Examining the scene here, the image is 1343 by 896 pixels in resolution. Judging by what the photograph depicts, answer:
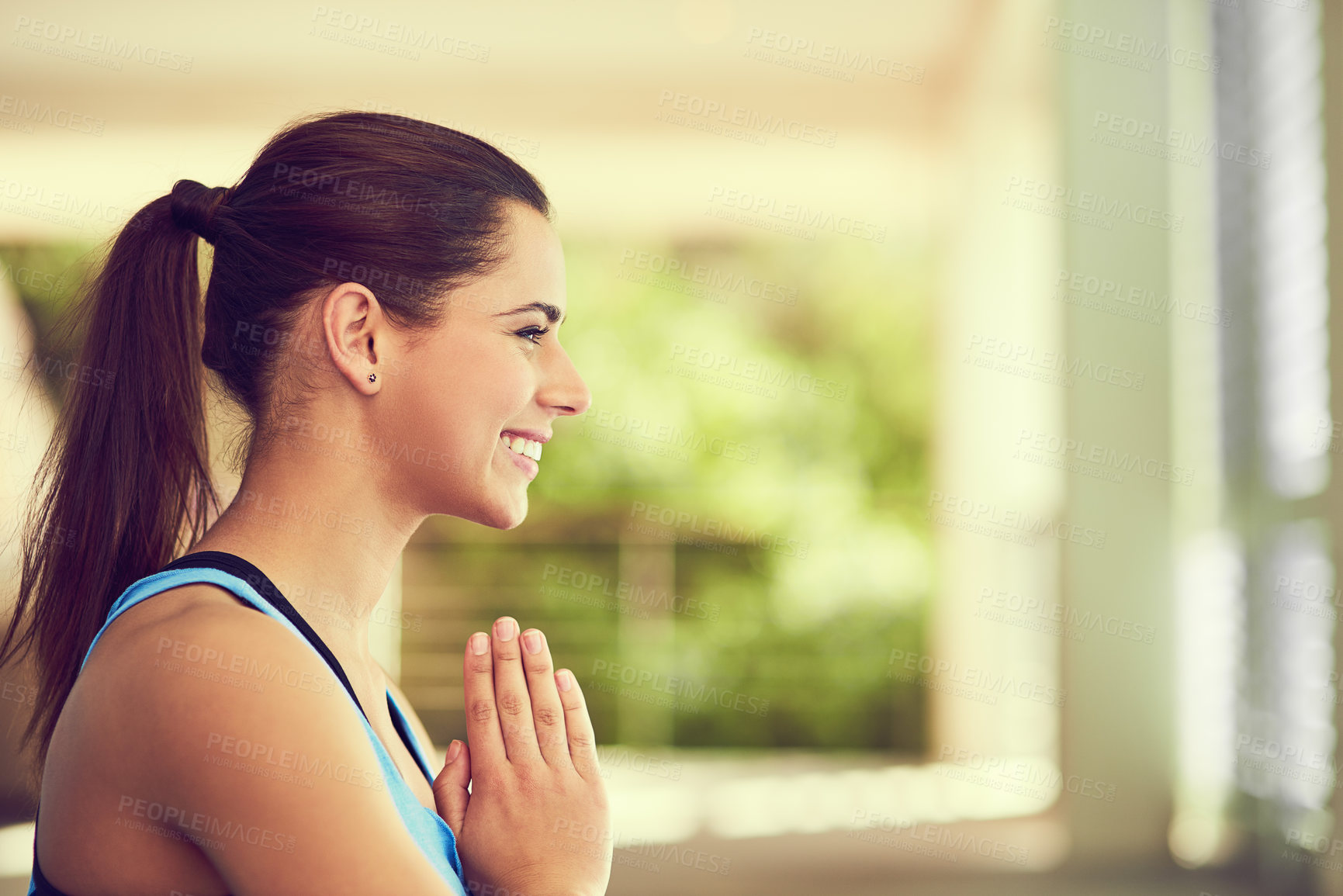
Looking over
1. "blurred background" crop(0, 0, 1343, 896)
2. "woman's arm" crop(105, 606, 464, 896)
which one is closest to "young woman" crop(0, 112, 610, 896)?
"woman's arm" crop(105, 606, 464, 896)

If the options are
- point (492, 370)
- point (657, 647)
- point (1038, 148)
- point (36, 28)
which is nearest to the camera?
point (492, 370)

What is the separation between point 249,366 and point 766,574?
5.88 m

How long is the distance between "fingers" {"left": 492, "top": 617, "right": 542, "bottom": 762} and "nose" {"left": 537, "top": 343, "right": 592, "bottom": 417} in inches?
9.4

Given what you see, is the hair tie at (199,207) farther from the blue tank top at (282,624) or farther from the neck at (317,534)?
the blue tank top at (282,624)

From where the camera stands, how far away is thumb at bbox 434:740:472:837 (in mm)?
1049

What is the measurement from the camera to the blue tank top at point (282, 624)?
0.87 m

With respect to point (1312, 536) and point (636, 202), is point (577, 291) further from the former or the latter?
point (1312, 536)

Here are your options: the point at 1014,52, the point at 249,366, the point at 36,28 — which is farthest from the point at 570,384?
the point at 36,28

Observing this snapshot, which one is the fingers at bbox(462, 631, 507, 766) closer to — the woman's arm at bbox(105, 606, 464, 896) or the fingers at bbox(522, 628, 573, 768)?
the fingers at bbox(522, 628, 573, 768)

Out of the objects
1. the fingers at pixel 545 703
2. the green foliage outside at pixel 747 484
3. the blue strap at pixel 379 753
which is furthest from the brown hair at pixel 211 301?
the green foliage outside at pixel 747 484

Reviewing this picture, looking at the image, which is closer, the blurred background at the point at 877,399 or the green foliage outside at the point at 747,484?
the blurred background at the point at 877,399

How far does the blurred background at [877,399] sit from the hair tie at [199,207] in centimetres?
21

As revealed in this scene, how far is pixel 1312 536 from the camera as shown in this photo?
8.38 ft

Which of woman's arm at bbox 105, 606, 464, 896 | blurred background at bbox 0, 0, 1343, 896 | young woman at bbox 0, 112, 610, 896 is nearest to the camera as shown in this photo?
woman's arm at bbox 105, 606, 464, 896
